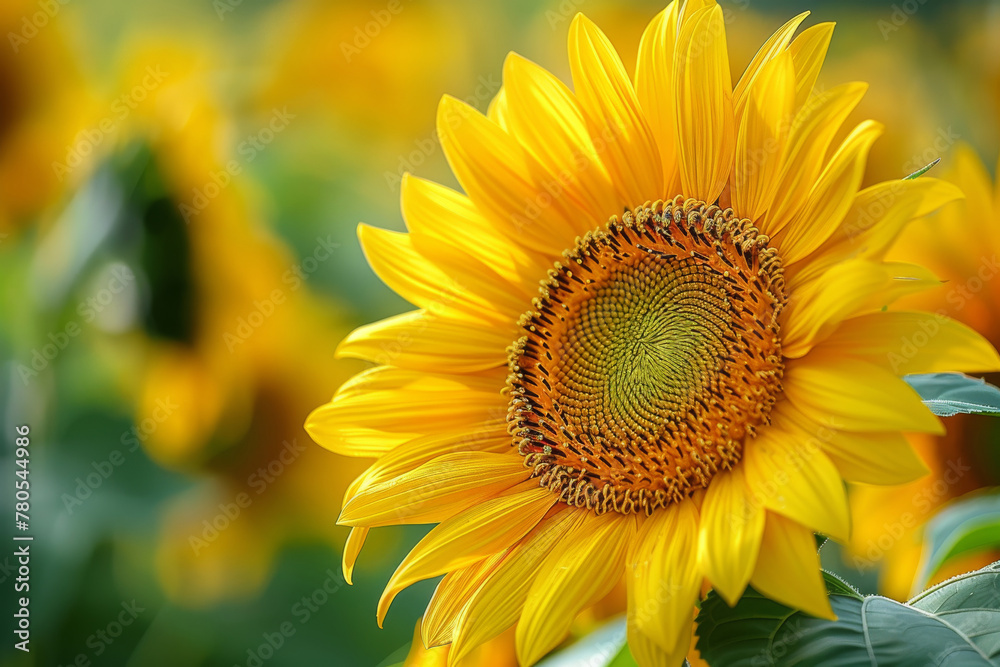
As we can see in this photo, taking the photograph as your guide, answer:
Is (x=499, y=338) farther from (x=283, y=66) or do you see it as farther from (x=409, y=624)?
(x=283, y=66)

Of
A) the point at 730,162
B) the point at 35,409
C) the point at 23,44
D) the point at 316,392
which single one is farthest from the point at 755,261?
the point at 23,44

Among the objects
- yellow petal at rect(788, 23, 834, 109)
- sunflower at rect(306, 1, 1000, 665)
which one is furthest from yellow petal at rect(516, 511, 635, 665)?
yellow petal at rect(788, 23, 834, 109)

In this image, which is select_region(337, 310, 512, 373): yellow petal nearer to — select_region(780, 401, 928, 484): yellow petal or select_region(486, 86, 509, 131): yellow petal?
select_region(486, 86, 509, 131): yellow petal

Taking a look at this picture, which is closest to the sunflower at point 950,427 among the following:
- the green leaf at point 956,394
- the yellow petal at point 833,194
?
the green leaf at point 956,394

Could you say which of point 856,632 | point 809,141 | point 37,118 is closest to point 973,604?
point 856,632

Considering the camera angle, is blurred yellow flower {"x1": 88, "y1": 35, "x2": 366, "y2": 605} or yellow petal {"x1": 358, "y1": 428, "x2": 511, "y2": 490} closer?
yellow petal {"x1": 358, "y1": 428, "x2": 511, "y2": 490}

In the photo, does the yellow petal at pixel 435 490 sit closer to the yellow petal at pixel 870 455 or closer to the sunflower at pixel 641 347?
the sunflower at pixel 641 347

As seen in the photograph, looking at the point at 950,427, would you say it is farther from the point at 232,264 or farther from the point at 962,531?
the point at 232,264
